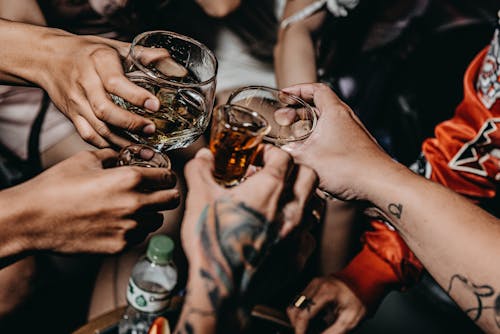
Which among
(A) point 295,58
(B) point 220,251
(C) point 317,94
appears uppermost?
(C) point 317,94

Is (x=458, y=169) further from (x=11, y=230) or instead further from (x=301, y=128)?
(x=11, y=230)

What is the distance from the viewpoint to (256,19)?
307 cm

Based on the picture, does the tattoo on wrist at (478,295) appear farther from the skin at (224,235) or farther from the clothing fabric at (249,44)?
the clothing fabric at (249,44)

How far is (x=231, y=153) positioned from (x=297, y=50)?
1816 mm

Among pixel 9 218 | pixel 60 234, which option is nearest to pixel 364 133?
pixel 60 234

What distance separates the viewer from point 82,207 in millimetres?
1103

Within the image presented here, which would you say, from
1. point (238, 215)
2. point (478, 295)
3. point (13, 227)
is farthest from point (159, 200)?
point (478, 295)

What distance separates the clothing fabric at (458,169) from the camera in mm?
1902

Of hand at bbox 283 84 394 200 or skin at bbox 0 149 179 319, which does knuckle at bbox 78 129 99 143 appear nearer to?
skin at bbox 0 149 179 319

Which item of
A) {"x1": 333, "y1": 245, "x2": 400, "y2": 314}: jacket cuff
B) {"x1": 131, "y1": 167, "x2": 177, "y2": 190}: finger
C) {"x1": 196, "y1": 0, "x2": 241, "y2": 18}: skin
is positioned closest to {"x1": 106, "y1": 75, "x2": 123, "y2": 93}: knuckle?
{"x1": 131, "y1": 167, "x2": 177, "y2": 190}: finger

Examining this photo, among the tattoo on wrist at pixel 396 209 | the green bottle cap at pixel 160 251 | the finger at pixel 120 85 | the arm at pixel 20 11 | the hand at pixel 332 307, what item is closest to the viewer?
the finger at pixel 120 85

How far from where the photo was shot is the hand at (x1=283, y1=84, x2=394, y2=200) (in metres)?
1.37

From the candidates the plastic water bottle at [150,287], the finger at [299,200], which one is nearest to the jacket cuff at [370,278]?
the plastic water bottle at [150,287]

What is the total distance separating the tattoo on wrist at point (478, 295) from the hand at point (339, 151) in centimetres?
38
